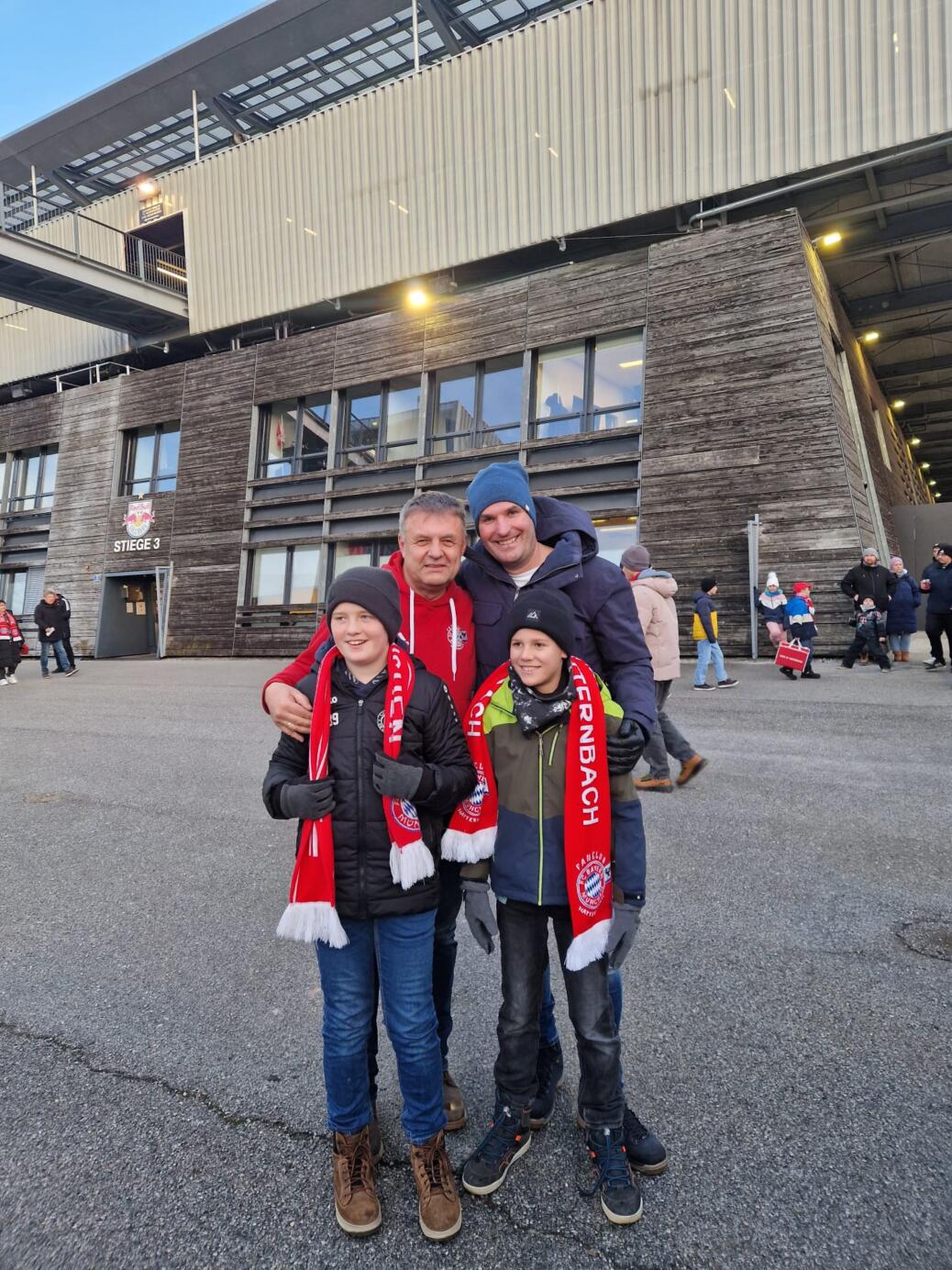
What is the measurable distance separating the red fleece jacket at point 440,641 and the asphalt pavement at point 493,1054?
136 cm

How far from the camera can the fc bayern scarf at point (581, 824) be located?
1.89m

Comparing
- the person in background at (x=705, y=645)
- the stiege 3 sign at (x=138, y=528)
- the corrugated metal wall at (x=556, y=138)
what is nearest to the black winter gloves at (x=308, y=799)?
the person in background at (x=705, y=645)

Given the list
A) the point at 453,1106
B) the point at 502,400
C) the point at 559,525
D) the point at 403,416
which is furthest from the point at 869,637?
the point at 403,416

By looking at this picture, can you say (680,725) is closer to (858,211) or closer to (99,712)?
(99,712)

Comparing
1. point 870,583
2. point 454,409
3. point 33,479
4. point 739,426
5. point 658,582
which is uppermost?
point 454,409

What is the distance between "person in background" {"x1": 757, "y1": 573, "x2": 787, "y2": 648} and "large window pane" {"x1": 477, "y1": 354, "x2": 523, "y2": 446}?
24.1 feet

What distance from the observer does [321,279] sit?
19.6 metres

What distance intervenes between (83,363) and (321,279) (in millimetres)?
11887

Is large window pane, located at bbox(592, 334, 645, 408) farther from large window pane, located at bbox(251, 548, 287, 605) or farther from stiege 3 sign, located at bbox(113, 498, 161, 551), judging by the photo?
stiege 3 sign, located at bbox(113, 498, 161, 551)

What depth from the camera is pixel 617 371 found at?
15758 millimetres

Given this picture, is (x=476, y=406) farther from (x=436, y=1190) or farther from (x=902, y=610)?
(x=436, y=1190)

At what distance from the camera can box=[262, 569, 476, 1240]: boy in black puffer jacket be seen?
1.84m

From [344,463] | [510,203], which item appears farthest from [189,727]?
[510,203]

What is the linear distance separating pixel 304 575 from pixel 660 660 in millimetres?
14948
